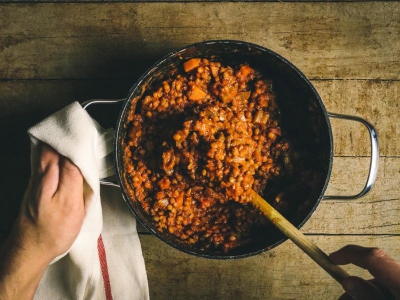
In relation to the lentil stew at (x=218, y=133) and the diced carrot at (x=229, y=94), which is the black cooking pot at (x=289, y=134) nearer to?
the lentil stew at (x=218, y=133)

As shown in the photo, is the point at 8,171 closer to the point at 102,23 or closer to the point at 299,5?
the point at 102,23

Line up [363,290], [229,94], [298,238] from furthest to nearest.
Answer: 1. [229,94]
2. [298,238]
3. [363,290]

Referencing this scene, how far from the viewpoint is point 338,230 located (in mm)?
1796

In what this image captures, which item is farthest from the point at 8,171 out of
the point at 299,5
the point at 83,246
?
the point at 299,5

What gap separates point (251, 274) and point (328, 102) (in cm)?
76

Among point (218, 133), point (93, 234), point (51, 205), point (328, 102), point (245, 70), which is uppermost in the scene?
point (245, 70)

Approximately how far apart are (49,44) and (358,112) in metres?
1.25

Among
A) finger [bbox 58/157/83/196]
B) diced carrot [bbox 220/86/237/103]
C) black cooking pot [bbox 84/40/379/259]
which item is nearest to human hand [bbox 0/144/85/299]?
finger [bbox 58/157/83/196]

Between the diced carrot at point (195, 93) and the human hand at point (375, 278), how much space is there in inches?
27.8

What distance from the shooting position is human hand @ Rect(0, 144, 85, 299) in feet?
4.80

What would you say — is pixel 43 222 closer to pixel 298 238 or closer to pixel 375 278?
pixel 298 238

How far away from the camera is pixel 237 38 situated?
5.69 feet

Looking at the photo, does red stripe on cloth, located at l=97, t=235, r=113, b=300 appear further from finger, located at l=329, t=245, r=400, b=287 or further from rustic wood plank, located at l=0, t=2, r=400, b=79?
finger, located at l=329, t=245, r=400, b=287

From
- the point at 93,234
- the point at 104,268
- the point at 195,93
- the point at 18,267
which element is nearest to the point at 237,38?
the point at 195,93
